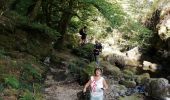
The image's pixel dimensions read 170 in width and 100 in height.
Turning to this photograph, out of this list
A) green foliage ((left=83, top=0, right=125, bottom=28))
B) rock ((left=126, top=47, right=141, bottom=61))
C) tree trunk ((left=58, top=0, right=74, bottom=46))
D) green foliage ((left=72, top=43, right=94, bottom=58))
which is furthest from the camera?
rock ((left=126, top=47, right=141, bottom=61))

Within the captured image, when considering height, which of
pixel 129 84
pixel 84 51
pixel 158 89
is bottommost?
pixel 129 84

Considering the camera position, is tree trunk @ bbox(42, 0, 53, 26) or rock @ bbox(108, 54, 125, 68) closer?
tree trunk @ bbox(42, 0, 53, 26)

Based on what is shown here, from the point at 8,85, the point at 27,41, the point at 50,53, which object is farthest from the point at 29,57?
the point at 8,85

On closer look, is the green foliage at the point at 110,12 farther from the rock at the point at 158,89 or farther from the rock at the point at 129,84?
the rock at the point at 129,84

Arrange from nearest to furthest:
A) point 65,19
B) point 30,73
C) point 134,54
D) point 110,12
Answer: point 30,73, point 110,12, point 65,19, point 134,54

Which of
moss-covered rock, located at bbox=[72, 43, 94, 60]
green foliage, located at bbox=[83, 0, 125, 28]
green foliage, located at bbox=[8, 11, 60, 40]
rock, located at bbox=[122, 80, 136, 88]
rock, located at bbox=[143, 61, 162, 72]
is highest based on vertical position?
green foliage, located at bbox=[83, 0, 125, 28]

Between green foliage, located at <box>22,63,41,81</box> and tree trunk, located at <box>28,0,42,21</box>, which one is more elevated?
tree trunk, located at <box>28,0,42,21</box>

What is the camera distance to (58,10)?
2347 centimetres

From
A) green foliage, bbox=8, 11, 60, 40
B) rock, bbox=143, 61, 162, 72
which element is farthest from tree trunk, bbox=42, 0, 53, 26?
rock, bbox=143, 61, 162, 72

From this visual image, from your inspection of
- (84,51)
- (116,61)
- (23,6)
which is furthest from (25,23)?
(116,61)

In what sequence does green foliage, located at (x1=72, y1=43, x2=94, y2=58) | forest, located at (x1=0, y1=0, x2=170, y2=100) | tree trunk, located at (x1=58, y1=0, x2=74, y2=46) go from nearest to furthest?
forest, located at (x1=0, y1=0, x2=170, y2=100), tree trunk, located at (x1=58, y1=0, x2=74, y2=46), green foliage, located at (x1=72, y1=43, x2=94, y2=58)

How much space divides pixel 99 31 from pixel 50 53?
21.8 m

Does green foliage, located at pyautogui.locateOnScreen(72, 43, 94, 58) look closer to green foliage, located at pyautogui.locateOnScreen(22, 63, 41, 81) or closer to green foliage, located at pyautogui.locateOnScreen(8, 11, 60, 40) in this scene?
green foliage, located at pyautogui.locateOnScreen(8, 11, 60, 40)

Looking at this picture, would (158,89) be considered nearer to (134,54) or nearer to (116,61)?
(116,61)
